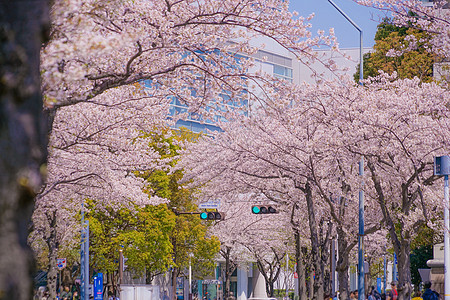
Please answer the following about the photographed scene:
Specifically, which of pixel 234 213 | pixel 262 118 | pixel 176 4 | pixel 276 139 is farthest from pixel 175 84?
pixel 234 213

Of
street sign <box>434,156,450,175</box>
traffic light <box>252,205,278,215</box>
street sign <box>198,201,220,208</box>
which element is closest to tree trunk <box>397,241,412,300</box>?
street sign <box>434,156,450,175</box>

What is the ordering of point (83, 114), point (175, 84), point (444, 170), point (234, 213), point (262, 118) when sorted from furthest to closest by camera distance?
point (234, 213) → point (262, 118) → point (83, 114) → point (444, 170) → point (175, 84)

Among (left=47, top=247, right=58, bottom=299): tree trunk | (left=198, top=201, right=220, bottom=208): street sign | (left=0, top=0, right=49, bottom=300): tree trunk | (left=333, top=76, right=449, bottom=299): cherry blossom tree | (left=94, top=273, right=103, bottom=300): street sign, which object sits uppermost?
(left=333, top=76, right=449, bottom=299): cherry blossom tree

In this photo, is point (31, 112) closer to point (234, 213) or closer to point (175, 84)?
point (175, 84)

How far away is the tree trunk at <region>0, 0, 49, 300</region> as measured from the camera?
2.65 m

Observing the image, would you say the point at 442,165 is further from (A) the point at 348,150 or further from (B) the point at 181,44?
(B) the point at 181,44

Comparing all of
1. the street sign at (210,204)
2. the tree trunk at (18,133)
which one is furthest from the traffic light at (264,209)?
the tree trunk at (18,133)

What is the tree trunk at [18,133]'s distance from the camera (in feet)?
Result: 8.70

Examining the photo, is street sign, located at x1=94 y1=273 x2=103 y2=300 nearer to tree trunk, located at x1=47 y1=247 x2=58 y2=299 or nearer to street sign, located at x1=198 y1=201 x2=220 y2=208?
tree trunk, located at x1=47 y1=247 x2=58 y2=299

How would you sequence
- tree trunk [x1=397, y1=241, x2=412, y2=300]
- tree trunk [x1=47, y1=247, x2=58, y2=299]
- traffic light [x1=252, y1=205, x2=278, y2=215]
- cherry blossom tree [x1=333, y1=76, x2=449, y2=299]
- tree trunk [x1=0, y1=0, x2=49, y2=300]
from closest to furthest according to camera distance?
tree trunk [x1=0, y1=0, x2=49, y2=300], cherry blossom tree [x1=333, y1=76, x2=449, y2=299], tree trunk [x1=397, y1=241, x2=412, y2=300], traffic light [x1=252, y1=205, x2=278, y2=215], tree trunk [x1=47, y1=247, x2=58, y2=299]

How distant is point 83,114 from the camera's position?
17453 mm

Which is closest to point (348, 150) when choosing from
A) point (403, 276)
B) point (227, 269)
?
point (403, 276)

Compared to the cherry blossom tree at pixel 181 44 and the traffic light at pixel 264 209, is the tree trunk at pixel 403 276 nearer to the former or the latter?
the traffic light at pixel 264 209

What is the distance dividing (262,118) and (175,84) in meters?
12.9
